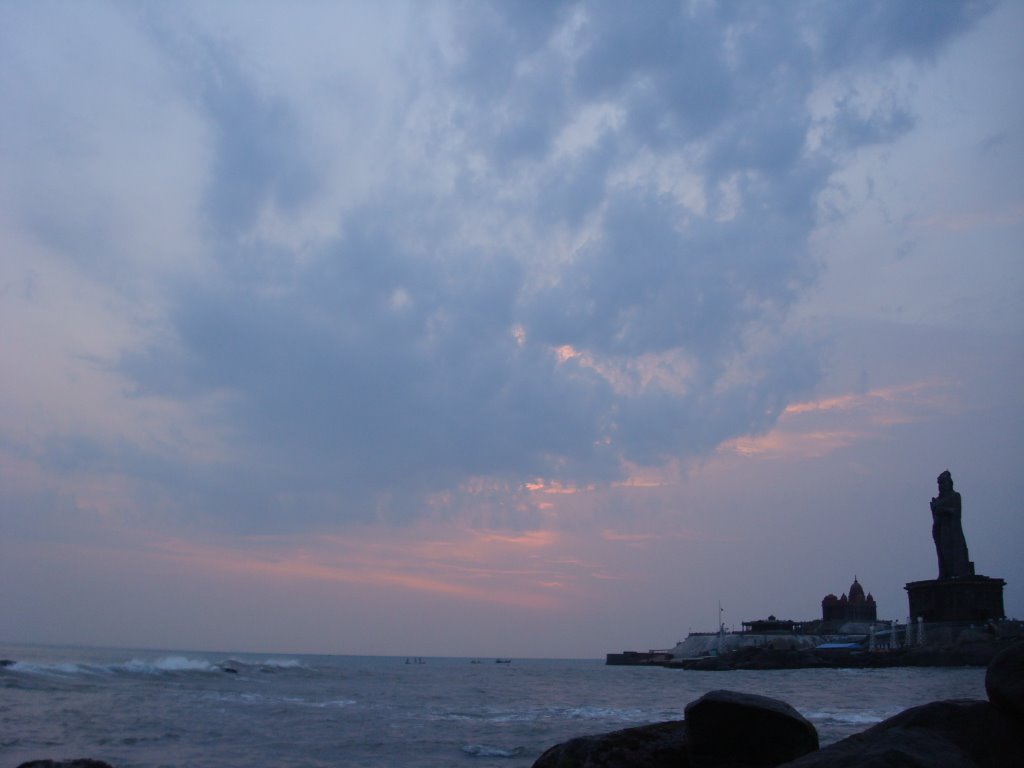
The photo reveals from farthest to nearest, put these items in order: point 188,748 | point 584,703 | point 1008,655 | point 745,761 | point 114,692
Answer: point 114,692 → point 584,703 → point 188,748 → point 745,761 → point 1008,655

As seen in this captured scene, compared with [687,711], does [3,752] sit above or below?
below

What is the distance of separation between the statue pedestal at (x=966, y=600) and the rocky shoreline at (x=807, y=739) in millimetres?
127914

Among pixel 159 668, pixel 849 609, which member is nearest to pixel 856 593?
pixel 849 609

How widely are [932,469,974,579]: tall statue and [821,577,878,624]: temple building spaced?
5662 cm

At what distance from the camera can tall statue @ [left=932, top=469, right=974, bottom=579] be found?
12912 cm

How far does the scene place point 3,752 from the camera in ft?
87.8

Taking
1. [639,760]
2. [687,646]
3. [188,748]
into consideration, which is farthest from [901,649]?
[639,760]

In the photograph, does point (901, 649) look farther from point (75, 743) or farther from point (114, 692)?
point (75, 743)

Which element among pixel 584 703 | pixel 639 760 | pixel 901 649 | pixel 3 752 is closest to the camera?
pixel 639 760

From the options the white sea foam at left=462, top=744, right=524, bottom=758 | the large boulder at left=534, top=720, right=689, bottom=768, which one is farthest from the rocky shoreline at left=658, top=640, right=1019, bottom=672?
the large boulder at left=534, top=720, right=689, bottom=768

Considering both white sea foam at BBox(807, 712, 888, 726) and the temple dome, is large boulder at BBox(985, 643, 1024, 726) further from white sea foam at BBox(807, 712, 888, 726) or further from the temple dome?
the temple dome

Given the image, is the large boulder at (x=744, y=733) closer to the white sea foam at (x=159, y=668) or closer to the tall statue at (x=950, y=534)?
the white sea foam at (x=159, y=668)

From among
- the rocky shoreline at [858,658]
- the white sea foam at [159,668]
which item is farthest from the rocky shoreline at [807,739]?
the rocky shoreline at [858,658]

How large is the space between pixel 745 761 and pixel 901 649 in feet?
411
